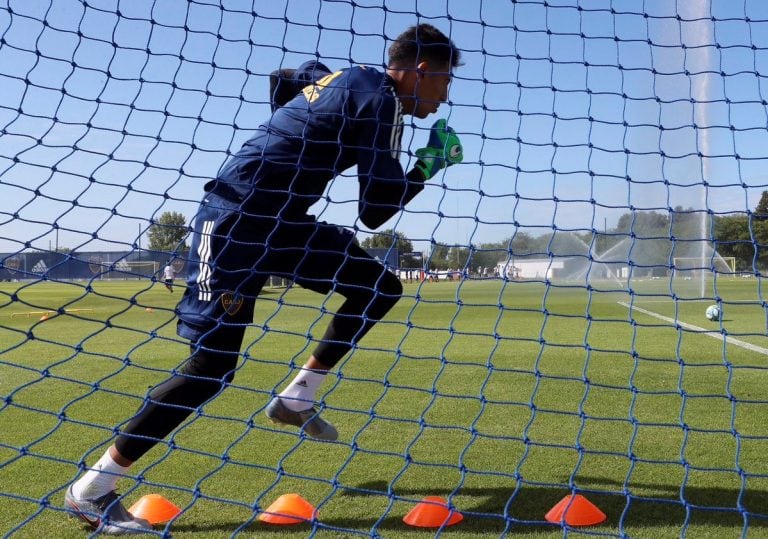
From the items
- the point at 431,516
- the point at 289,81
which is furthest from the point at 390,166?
the point at 431,516

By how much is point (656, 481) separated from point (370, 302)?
4.90 ft

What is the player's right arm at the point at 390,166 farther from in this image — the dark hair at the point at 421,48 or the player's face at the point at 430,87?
the dark hair at the point at 421,48

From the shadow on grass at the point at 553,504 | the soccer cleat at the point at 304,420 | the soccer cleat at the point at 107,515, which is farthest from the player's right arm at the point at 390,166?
the soccer cleat at the point at 107,515

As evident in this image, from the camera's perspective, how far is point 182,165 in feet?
11.2

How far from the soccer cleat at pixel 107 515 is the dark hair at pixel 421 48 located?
2129mm

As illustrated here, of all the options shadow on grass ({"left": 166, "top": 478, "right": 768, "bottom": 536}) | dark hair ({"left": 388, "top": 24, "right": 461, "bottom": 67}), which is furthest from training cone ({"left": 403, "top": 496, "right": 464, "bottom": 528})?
dark hair ({"left": 388, "top": 24, "right": 461, "bottom": 67})

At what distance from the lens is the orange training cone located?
2.98m

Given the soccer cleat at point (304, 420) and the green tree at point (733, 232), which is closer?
the green tree at point (733, 232)

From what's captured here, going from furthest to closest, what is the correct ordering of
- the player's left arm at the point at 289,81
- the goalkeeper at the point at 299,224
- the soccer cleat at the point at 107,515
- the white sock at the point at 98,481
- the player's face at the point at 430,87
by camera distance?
the player's left arm at the point at 289,81 < the player's face at the point at 430,87 < the goalkeeper at the point at 299,224 < the white sock at the point at 98,481 < the soccer cleat at the point at 107,515

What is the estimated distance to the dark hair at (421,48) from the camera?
3.40m

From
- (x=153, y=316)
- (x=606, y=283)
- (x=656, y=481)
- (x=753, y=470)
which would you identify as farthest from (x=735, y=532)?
(x=606, y=283)

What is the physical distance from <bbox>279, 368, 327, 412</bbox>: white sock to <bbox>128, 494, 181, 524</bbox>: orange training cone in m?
0.72

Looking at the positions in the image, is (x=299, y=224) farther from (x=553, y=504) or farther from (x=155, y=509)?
(x=553, y=504)

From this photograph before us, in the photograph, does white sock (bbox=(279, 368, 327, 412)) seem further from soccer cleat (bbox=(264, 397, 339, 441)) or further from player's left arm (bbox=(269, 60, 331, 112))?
player's left arm (bbox=(269, 60, 331, 112))
